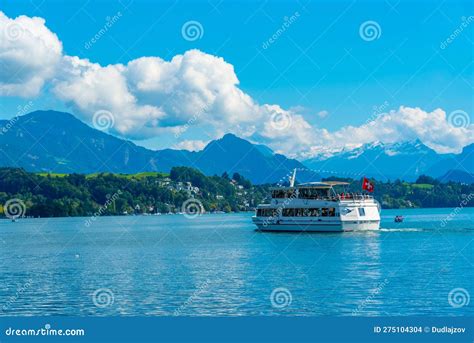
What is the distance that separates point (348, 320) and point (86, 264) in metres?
35.4

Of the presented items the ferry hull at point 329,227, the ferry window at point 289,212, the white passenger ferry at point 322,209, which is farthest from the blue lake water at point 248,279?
the ferry window at point 289,212

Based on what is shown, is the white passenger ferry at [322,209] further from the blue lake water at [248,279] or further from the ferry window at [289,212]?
the blue lake water at [248,279]

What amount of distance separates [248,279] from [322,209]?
4471 centimetres

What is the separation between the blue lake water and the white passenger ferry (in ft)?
29.1

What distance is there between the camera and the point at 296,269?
53656 mm

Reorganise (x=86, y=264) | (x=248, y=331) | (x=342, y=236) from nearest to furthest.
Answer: (x=248, y=331), (x=86, y=264), (x=342, y=236)

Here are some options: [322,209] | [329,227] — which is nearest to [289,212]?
[322,209]

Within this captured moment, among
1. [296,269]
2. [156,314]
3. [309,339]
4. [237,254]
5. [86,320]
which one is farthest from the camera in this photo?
[237,254]

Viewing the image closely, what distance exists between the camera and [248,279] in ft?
156

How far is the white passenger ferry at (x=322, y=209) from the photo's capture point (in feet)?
294

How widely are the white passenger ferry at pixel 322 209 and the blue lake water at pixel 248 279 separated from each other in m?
8.88

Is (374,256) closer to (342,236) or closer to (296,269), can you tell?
(296,269)

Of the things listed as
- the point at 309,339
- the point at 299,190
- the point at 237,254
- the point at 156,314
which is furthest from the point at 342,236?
the point at 309,339

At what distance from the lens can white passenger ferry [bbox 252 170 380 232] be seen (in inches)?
3531
